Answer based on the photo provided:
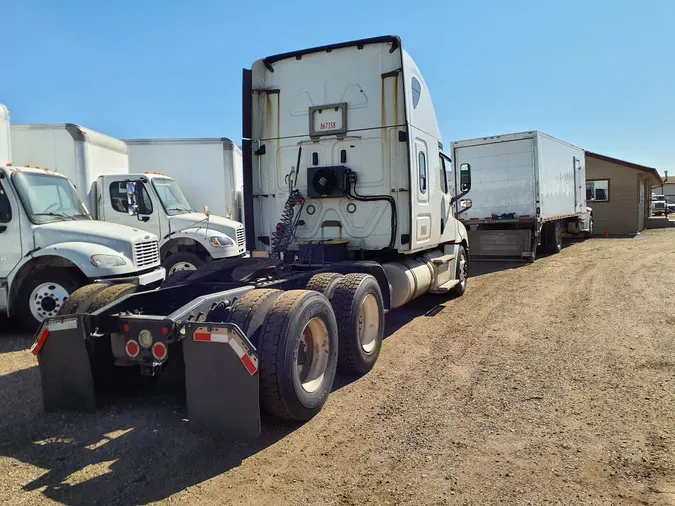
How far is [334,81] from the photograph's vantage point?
23.3 ft

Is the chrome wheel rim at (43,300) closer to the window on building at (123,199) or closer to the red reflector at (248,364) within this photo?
Result: the window on building at (123,199)

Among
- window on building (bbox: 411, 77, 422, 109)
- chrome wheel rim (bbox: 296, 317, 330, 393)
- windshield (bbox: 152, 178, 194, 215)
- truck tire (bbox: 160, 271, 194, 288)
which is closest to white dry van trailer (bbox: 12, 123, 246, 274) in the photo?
windshield (bbox: 152, 178, 194, 215)

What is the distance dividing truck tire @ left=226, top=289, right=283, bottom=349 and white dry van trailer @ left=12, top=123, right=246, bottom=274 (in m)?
5.83

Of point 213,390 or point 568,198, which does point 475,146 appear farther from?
point 213,390

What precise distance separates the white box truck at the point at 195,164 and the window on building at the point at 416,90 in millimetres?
6189

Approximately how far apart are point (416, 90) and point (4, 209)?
6130 millimetres

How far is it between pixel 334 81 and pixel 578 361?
476cm

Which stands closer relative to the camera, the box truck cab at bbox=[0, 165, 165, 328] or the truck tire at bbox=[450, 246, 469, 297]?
the box truck cab at bbox=[0, 165, 165, 328]

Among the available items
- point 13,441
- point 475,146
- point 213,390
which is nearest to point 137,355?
point 213,390

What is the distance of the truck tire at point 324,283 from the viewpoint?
211 inches

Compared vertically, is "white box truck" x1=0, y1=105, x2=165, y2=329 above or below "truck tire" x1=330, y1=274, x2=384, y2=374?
above

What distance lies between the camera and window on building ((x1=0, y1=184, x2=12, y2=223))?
7203 millimetres

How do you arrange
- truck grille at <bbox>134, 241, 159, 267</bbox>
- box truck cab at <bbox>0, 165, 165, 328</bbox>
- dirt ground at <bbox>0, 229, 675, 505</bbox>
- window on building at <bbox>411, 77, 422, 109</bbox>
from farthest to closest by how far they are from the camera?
truck grille at <bbox>134, 241, 159, 267</bbox> < window on building at <bbox>411, 77, 422, 109</bbox> < box truck cab at <bbox>0, 165, 165, 328</bbox> < dirt ground at <bbox>0, 229, 675, 505</bbox>

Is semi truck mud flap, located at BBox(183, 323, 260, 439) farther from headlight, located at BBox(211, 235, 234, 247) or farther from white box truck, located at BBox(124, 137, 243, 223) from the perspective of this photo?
white box truck, located at BBox(124, 137, 243, 223)
